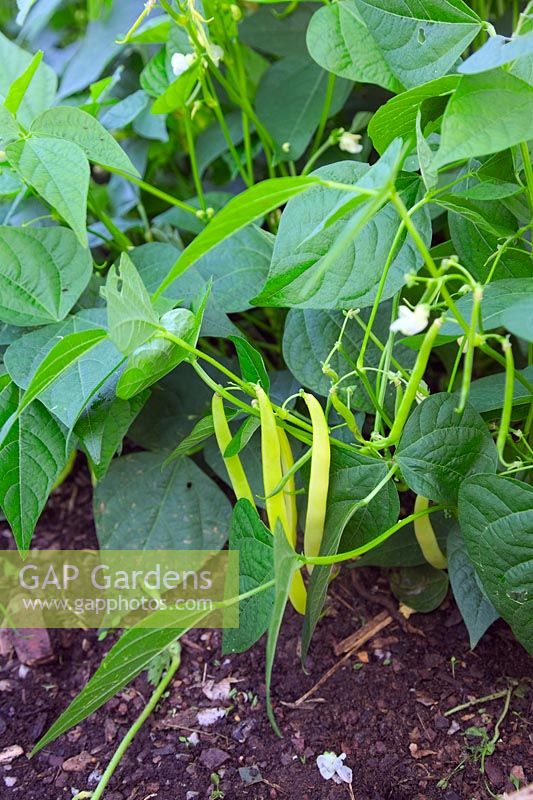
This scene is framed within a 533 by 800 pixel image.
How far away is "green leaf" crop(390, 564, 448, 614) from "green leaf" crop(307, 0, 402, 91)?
20.3 inches

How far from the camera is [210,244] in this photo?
51 cm

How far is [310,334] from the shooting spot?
2.75ft

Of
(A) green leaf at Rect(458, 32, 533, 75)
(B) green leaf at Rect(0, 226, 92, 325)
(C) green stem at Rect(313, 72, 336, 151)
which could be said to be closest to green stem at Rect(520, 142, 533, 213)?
(A) green leaf at Rect(458, 32, 533, 75)

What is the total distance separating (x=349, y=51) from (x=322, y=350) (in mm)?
303

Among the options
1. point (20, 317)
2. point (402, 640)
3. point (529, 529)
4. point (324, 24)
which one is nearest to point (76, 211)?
point (20, 317)

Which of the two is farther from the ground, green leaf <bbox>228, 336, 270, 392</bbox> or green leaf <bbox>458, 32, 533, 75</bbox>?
green leaf <bbox>458, 32, 533, 75</bbox>

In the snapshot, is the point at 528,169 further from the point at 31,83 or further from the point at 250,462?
the point at 31,83

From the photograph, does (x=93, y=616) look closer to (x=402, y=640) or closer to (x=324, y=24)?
(x=402, y=640)

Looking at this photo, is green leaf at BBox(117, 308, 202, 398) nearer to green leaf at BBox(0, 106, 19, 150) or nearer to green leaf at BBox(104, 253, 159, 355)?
green leaf at BBox(104, 253, 159, 355)

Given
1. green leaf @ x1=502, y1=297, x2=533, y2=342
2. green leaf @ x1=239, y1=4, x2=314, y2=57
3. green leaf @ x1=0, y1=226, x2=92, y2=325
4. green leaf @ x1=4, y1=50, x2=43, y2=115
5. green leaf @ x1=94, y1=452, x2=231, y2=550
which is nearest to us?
green leaf @ x1=502, y1=297, x2=533, y2=342

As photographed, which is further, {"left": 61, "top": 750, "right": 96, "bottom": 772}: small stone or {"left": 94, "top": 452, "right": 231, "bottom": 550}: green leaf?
{"left": 94, "top": 452, "right": 231, "bottom": 550}: green leaf

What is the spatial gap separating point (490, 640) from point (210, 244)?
561mm

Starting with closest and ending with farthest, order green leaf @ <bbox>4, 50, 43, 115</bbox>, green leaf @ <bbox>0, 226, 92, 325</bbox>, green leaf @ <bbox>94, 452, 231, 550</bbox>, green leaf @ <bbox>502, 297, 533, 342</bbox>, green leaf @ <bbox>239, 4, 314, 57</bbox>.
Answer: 1. green leaf @ <bbox>502, 297, 533, 342</bbox>
2. green leaf @ <bbox>4, 50, 43, 115</bbox>
3. green leaf @ <bbox>0, 226, 92, 325</bbox>
4. green leaf @ <bbox>94, 452, 231, 550</bbox>
5. green leaf @ <bbox>239, 4, 314, 57</bbox>

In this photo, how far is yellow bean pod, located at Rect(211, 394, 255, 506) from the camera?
74 cm
